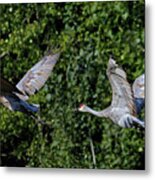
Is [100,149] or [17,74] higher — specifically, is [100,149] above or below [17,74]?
below

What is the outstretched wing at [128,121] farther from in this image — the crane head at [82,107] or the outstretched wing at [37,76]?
the outstretched wing at [37,76]

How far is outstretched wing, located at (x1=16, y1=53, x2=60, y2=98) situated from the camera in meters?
1.94

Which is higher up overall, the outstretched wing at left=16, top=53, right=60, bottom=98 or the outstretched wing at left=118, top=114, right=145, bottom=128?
the outstretched wing at left=16, top=53, right=60, bottom=98

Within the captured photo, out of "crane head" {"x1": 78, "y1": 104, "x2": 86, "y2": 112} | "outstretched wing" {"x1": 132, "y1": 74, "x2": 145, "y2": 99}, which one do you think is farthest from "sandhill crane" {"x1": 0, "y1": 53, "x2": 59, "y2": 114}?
"outstretched wing" {"x1": 132, "y1": 74, "x2": 145, "y2": 99}

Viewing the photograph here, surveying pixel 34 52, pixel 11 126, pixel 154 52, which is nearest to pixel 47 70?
pixel 34 52

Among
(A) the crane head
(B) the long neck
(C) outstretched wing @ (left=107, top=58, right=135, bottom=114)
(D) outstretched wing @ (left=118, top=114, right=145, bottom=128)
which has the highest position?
(C) outstretched wing @ (left=107, top=58, right=135, bottom=114)

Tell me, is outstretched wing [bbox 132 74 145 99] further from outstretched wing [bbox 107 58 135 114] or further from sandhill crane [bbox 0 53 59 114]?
sandhill crane [bbox 0 53 59 114]

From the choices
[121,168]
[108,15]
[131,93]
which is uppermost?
[108,15]

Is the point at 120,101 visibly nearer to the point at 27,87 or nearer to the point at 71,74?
the point at 71,74

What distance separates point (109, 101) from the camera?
6.24 feet

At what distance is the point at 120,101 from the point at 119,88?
0.05 metres

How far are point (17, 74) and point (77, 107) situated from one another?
0.87 ft

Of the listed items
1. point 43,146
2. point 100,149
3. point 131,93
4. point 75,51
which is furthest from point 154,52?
point 43,146

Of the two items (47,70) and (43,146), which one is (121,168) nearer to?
(43,146)
